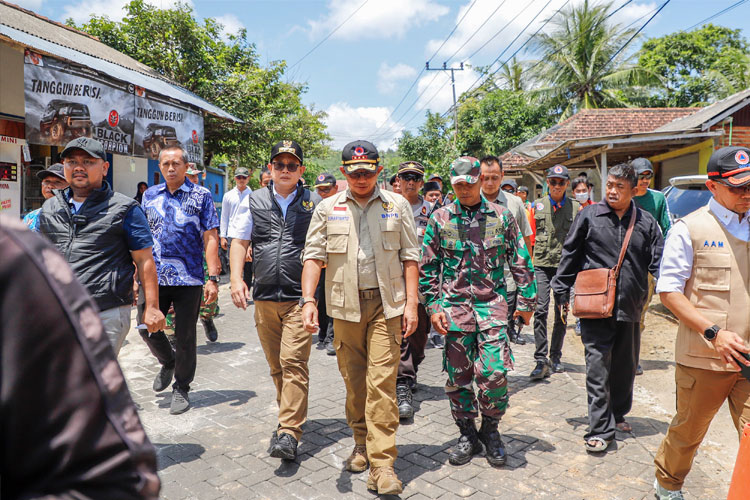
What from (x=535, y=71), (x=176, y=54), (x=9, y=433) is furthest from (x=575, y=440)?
(x=535, y=71)

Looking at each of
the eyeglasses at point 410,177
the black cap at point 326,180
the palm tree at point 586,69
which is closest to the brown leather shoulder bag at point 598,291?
the eyeglasses at point 410,177

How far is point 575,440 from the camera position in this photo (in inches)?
170

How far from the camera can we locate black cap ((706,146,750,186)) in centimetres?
297

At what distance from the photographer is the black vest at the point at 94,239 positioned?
368 centimetres

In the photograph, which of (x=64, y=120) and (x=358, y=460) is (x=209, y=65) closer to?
(x=64, y=120)

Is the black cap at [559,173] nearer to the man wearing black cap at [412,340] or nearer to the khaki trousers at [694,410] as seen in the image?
the man wearing black cap at [412,340]

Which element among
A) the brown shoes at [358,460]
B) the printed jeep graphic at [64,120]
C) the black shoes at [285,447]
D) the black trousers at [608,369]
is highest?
the printed jeep graphic at [64,120]

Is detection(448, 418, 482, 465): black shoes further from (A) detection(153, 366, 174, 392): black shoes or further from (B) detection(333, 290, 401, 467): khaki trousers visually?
(A) detection(153, 366, 174, 392): black shoes

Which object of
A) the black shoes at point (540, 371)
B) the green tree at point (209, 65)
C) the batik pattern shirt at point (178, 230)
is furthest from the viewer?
the green tree at point (209, 65)

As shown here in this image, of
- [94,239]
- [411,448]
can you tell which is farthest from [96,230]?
[411,448]

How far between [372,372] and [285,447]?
32.4 inches

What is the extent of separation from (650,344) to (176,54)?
49.0ft

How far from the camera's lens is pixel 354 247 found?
12.4 ft

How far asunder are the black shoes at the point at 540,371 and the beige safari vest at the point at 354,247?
2723 millimetres
